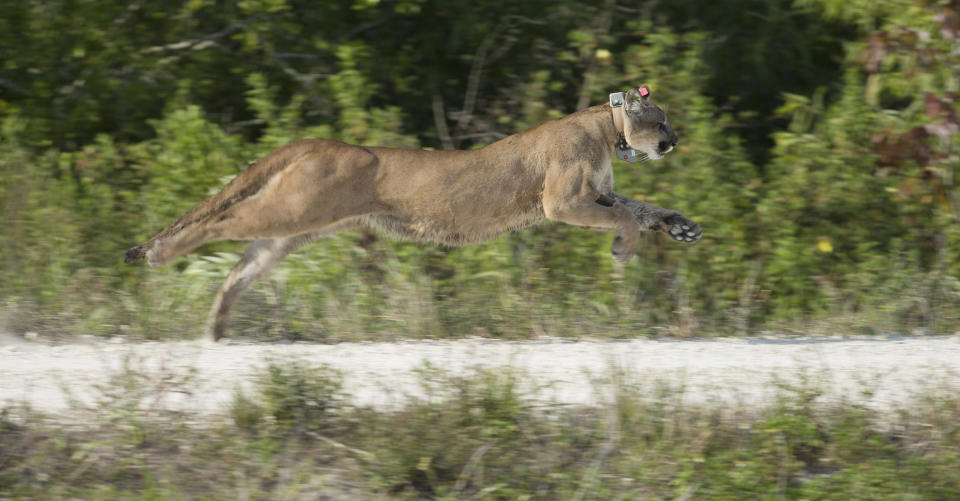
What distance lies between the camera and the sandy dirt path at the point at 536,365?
6.06 metres

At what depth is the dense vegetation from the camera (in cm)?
881

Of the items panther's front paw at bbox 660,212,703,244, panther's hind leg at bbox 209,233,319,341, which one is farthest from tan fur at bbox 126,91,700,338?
panther's hind leg at bbox 209,233,319,341

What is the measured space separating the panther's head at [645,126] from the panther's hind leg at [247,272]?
2.26 metres

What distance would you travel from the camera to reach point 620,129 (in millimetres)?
7574

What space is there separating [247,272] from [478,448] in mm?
2988

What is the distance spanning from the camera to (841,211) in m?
10.3

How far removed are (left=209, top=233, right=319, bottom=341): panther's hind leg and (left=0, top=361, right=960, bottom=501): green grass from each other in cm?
181

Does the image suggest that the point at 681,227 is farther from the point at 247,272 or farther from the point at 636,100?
the point at 247,272

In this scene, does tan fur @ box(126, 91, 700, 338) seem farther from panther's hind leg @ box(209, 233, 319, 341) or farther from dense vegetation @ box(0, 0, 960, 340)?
dense vegetation @ box(0, 0, 960, 340)

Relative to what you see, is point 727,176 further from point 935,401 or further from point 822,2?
point 935,401

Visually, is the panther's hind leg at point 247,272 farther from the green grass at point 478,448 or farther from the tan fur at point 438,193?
the green grass at point 478,448

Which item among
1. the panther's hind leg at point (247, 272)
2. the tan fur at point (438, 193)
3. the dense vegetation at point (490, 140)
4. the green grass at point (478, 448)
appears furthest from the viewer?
the dense vegetation at point (490, 140)

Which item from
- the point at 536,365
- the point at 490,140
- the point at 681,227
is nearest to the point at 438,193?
the point at 536,365

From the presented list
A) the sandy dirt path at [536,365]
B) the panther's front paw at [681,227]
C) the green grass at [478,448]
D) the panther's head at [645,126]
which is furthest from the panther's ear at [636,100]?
the green grass at [478,448]
